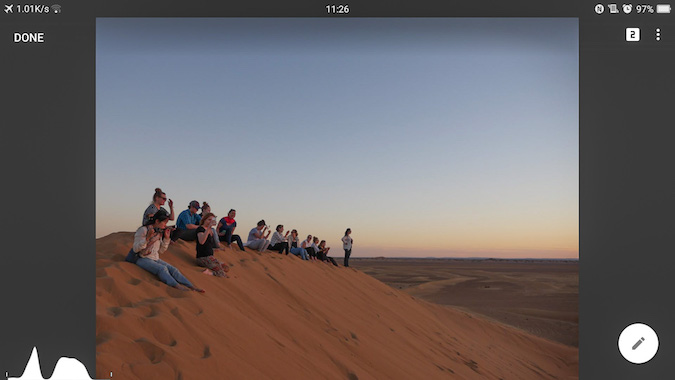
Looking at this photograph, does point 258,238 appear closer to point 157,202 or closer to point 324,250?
point 324,250

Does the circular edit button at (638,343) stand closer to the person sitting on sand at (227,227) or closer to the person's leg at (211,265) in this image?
the person's leg at (211,265)

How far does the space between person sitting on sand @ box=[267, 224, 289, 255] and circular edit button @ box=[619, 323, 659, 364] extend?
943 cm

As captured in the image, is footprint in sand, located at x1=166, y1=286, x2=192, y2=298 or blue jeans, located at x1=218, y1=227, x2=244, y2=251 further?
blue jeans, located at x1=218, y1=227, x2=244, y2=251

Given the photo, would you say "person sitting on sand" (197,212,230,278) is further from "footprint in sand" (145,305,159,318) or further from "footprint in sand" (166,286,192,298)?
"footprint in sand" (145,305,159,318)

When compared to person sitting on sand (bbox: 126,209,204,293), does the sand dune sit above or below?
below

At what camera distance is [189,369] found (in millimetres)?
3879

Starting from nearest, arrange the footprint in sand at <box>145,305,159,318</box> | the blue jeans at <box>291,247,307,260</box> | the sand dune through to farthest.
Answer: the sand dune → the footprint in sand at <box>145,305,159,318</box> → the blue jeans at <box>291,247,307,260</box>

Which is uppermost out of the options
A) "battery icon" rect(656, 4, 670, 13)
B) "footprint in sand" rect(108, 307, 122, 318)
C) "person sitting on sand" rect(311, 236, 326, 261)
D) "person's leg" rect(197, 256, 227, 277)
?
"battery icon" rect(656, 4, 670, 13)

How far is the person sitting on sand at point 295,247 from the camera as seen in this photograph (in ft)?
41.0

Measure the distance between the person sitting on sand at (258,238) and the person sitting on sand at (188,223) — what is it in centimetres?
210

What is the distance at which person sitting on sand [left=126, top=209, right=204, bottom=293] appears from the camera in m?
5.68

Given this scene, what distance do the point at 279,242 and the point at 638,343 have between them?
9530 millimetres

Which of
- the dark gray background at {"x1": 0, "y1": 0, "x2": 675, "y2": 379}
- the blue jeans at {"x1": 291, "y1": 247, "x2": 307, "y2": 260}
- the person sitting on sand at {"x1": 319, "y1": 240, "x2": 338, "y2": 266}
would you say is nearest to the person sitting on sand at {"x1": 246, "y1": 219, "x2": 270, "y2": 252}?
the blue jeans at {"x1": 291, "y1": 247, "x2": 307, "y2": 260}

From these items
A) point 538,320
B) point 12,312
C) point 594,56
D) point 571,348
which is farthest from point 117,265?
point 538,320
